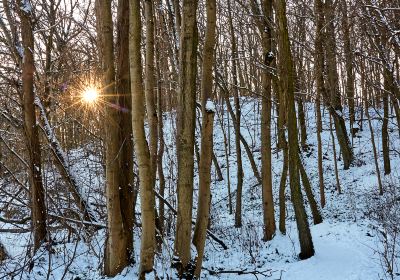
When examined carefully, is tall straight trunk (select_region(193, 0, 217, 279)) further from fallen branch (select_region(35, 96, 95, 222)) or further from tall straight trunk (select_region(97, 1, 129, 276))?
fallen branch (select_region(35, 96, 95, 222))

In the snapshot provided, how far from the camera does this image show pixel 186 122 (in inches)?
223

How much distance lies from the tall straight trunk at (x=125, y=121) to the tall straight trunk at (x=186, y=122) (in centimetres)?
122

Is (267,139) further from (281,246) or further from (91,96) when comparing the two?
(91,96)

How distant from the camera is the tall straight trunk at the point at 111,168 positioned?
6105mm

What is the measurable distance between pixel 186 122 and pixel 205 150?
0.51 m

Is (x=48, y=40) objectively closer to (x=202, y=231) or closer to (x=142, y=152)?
(x=142, y=152)

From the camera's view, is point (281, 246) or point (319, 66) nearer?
point (281, 246)

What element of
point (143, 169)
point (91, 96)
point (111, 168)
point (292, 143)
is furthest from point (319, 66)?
point (143, 169)

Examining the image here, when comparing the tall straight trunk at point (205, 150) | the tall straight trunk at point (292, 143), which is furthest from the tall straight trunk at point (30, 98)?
the tall straight trunk at point (292, 143)

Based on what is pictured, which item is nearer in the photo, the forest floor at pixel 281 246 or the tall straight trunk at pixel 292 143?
the forest floor at pixel 281 246

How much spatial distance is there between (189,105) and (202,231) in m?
1.81

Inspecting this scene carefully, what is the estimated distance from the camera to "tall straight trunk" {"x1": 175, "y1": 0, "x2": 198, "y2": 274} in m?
5.55

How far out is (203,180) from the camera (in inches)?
228

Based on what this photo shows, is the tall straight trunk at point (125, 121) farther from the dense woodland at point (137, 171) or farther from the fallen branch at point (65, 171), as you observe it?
the fallen branch at point (65, 171)
